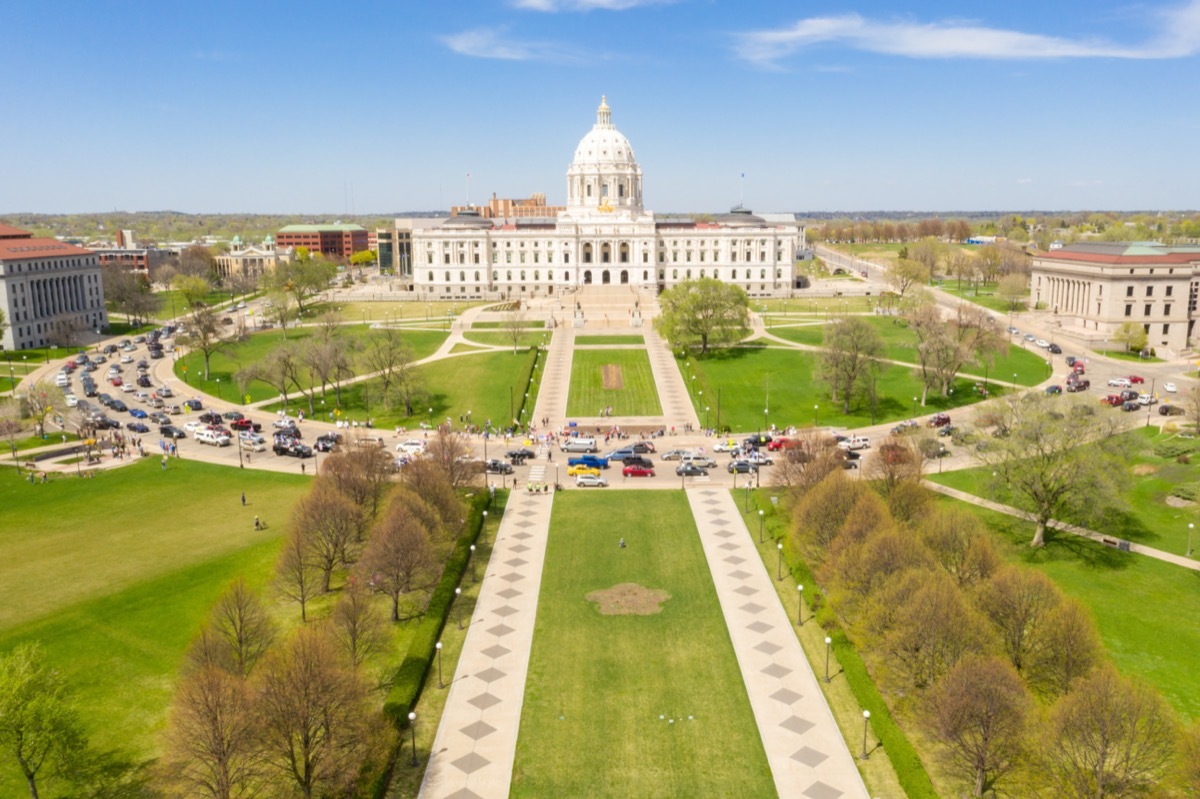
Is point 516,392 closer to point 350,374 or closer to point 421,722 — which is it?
point 350,374

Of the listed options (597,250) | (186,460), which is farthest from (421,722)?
(597,250)

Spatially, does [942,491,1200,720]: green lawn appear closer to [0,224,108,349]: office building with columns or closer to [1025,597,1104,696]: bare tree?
[1025,597,1104,696]: bare tree

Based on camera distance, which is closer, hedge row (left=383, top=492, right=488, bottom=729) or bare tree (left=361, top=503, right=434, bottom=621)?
hedge row (left=383, top=492, right=488, bottom=729)

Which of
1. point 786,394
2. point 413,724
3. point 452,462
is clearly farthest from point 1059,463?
point 786,394

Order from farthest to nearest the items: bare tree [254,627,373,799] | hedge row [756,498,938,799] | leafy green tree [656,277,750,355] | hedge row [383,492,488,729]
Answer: leafy green tree [656,277,750,355]
hedge row [383,492,488,729]
hedge row [756,498,938,799]
bare tree [254,627,373,799]

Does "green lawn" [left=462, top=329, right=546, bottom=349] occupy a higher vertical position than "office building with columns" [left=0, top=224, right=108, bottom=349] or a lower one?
lower

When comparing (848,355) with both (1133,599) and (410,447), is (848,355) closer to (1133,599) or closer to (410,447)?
(410,447)

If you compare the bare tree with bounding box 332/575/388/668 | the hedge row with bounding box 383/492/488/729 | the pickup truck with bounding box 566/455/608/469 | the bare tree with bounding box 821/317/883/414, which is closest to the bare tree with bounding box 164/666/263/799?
the hedge row with bounding box 383/492/488/729
